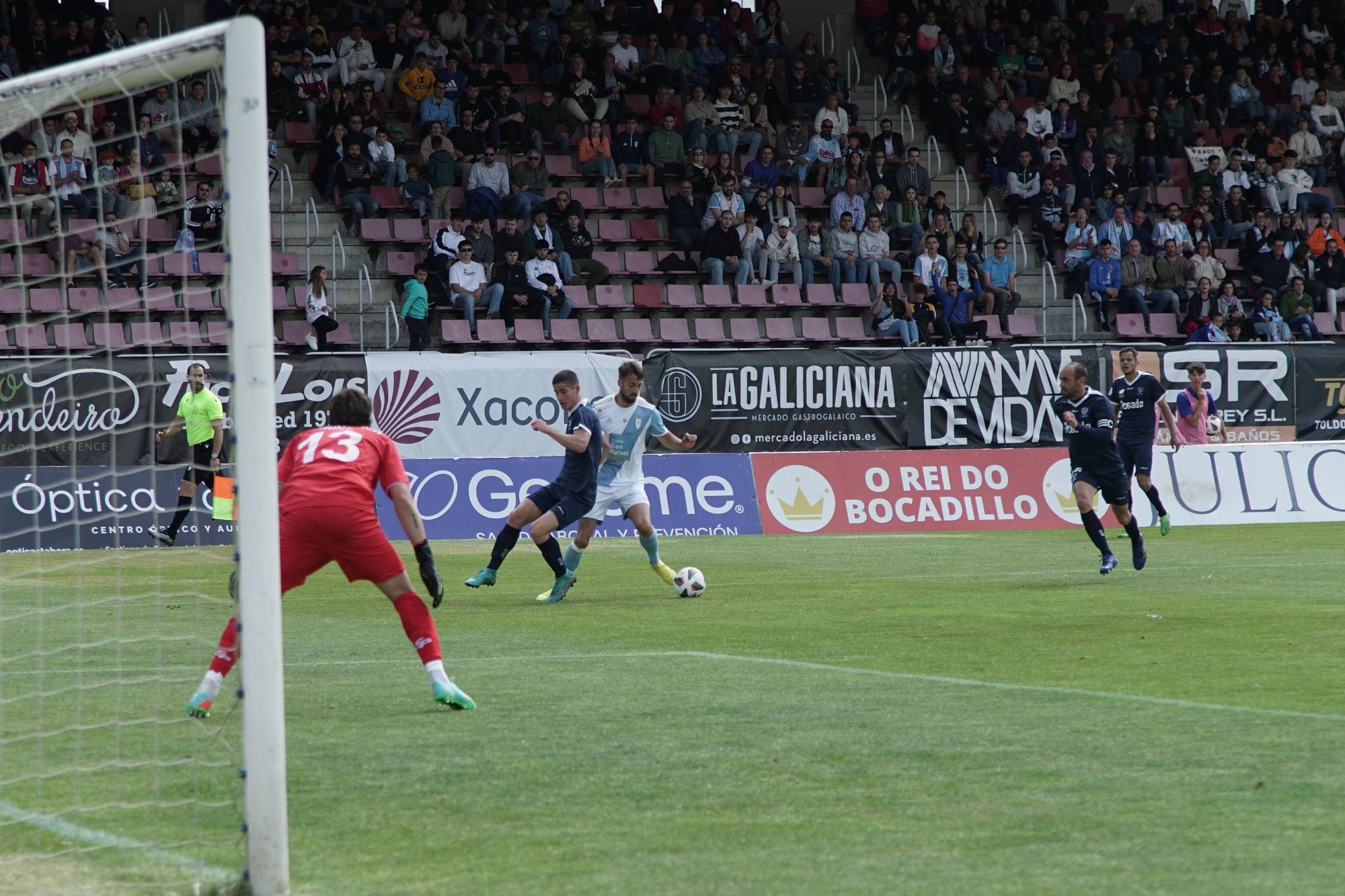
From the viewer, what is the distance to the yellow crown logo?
23.4 m

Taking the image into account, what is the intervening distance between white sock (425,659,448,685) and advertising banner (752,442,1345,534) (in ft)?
50.0

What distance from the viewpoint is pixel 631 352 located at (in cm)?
2589

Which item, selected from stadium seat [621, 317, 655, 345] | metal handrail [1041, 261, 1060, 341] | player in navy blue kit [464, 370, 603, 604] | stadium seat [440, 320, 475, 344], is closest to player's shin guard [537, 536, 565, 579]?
player in navy blue kit [464, 370, 603, 604]

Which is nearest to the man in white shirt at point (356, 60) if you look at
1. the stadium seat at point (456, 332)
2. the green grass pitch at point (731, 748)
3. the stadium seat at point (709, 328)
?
the stadium seat at point (456, 332)

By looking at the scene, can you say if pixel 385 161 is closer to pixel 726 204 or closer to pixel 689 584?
pixel 726 204

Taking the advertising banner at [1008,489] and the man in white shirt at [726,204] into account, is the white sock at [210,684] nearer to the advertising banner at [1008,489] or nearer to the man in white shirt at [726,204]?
A: the advertising banner at [1008,489]

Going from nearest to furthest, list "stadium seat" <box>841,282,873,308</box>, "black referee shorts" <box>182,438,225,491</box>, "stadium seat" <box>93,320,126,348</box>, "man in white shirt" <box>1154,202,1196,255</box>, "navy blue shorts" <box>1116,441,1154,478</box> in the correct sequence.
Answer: "black referee shorts" <box>182,438,225,491</box>
"navy blue shorts" <box>1116,441,1154,478</box>
"stadium seat" <box>93,320,126,348</box>
"stadium seat" <box>841,282,873,308</box>
"man in white shirt" <box>1154,202,1196,255</box>

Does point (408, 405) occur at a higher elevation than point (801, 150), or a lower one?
lower

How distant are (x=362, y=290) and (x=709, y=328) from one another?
589 centimetres

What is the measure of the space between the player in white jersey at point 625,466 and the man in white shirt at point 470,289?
11696 millimetres

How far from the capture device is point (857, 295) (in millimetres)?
28734

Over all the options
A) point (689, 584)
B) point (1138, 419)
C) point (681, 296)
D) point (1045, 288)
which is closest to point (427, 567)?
point (689, 584)

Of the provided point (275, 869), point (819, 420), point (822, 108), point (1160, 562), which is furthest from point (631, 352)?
point (275, 869)

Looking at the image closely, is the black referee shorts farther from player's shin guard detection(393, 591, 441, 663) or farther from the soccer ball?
player's shin guard detection(393, 591, 441, 663)
